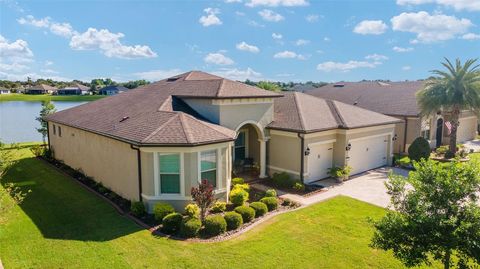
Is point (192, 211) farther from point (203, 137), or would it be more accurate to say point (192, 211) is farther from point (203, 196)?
point (203, 137)

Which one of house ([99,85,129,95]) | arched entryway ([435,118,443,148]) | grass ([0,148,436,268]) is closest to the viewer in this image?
grass ([0,148,436,268])

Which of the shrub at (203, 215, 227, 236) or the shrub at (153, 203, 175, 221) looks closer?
the shrub at (203, 215, 227, 236)

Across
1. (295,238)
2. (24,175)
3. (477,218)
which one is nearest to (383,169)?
(295,238)

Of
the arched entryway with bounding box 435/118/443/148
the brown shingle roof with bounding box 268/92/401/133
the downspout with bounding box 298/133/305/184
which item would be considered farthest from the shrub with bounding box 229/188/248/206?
the arched entryway with bounding box 435/118/443/148

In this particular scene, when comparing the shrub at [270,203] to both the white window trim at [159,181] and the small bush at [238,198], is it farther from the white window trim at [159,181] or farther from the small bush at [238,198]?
the white window trim at [159,181]

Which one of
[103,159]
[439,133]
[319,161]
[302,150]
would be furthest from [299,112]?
[439,133]

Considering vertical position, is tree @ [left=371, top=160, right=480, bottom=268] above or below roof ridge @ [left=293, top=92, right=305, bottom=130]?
below

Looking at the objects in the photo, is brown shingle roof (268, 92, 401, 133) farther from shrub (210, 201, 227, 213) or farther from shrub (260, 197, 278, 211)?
shrub (210, 201, 227, 213)
